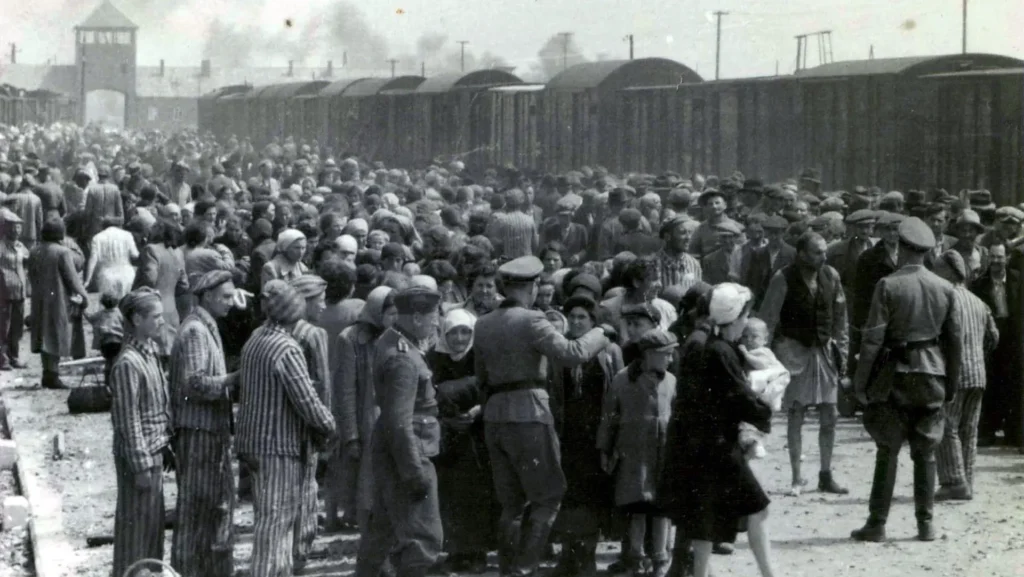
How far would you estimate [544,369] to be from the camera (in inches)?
307

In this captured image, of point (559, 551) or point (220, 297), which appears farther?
point (559, 551)

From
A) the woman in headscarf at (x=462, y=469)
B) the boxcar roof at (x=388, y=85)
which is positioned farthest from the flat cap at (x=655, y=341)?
the boxcar roof at (x=388, y=85)

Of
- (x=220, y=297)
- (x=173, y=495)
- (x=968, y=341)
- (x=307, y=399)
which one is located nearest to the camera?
(x=307, y=399)

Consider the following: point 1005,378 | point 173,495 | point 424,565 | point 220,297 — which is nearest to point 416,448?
point 424,565

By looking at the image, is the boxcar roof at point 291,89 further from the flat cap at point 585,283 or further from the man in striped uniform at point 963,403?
the flat cap at point 585,283

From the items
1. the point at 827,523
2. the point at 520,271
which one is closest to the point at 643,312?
the point at 520,271

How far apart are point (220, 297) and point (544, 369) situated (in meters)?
1.77

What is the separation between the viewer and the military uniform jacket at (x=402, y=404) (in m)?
7.05

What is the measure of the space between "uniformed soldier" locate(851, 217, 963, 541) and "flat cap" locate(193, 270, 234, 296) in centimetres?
395

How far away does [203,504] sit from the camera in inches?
291

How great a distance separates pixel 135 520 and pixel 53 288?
8378 mm

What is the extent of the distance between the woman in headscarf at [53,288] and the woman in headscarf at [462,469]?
7815mm

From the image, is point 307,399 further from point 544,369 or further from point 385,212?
point 385,212

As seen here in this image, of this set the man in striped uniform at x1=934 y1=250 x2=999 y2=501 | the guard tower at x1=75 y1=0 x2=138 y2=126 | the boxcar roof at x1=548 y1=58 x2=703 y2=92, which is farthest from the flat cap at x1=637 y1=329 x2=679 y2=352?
the guard tower at x1=75 y1=0 x2=138 y2=126
